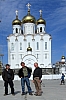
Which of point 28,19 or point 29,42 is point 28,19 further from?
point 29,42

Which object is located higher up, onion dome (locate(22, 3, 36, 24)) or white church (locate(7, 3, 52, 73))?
onion dome (locate(22, 3, 36, 24))

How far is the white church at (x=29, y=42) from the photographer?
55875 millimetres

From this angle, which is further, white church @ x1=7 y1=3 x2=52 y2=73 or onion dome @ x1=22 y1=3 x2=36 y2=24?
onion dome @ x1=22 y1=3 x2=36 y2=24

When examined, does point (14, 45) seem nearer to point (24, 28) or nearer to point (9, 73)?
point (24, 28)

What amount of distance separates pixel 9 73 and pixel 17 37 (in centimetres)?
4938

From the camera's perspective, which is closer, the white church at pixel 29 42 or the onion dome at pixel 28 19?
the white church at pixel 29 42

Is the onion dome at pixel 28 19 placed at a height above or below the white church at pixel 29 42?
above

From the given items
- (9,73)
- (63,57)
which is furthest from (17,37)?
(9,73)

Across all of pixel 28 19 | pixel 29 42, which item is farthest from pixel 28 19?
pixel 29 42

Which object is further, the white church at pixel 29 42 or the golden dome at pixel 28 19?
the golden dome at pixel 28 19

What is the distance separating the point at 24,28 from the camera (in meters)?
59.9

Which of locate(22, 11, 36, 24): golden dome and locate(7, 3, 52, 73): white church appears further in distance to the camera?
locate(22, 11, 36, 24): golden dome

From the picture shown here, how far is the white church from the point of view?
55875 mm

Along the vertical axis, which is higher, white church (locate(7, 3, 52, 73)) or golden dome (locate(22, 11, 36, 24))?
golden dome (locate(22, 11, 36, 24))
